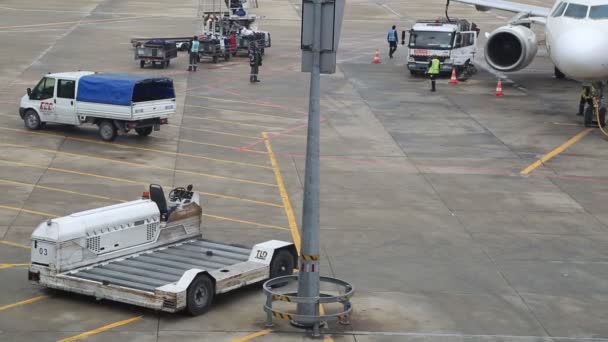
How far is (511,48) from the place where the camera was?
4756 centimetres

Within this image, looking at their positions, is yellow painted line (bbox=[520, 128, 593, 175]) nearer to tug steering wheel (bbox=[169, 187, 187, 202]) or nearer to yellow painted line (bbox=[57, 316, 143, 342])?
tug steering wheel (bbox=[169, 187, 187, 202])

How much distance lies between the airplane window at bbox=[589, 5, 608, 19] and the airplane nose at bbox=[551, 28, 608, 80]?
2.34ft

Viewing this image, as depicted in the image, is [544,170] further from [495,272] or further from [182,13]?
[182,13]

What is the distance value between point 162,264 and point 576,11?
22874 millimetres

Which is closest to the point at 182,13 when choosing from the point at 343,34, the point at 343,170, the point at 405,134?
the point at 343,34

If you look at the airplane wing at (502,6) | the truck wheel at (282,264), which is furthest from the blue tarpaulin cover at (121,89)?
the airplane wing at (502,6)

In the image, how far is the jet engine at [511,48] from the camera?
46.8 metres

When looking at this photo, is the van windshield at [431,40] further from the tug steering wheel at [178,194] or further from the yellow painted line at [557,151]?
the tug steering wheel at [178,194]

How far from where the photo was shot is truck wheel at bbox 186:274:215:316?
18.1 m

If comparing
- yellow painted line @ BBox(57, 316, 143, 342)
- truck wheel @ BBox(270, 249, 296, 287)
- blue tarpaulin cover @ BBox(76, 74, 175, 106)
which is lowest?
yellow painted line @ BBox(57, 316, 143, 342)

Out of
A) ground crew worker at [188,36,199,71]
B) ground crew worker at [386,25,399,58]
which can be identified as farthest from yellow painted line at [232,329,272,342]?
ground crew worker at [386,25,399,58]

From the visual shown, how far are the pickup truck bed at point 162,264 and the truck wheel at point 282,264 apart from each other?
607mm

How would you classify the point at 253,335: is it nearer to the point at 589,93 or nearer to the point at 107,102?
the point at 107,102

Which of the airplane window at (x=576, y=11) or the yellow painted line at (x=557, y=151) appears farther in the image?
the airplane window at (x=576, y=11)
